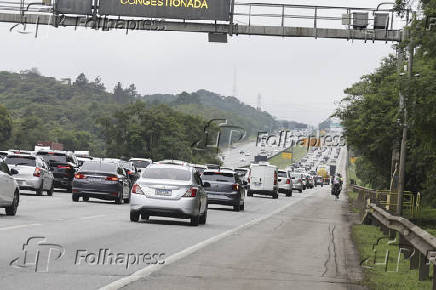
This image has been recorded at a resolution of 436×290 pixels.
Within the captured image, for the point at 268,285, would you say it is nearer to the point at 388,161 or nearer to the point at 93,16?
the point at 93,16

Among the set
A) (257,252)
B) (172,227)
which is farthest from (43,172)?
(257,252)

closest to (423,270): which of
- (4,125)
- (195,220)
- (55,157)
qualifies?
(195,220)

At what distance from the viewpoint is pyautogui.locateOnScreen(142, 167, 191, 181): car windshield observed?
79.7 ft

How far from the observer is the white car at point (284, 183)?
6756 cm

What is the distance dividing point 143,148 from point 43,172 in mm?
112521

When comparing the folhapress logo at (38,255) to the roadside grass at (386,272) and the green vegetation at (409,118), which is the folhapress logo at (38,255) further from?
the green vegetation at (409,118)

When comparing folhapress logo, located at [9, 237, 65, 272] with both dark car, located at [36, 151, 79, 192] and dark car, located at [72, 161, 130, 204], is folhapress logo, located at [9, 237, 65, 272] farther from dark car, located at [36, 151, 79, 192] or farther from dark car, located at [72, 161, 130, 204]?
dark car, located at [36, 151, 79, 192]

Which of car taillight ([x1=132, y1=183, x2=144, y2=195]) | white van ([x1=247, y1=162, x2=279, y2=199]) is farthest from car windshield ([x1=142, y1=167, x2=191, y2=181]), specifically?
white van ([x1=247, y1=162, x2=279, y2=199])

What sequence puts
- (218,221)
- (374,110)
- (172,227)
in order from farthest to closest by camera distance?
(374,110)
(218,221)
(172,227)

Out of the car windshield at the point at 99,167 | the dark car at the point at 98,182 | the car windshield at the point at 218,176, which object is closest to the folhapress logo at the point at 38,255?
the dark car at the point at 98,182

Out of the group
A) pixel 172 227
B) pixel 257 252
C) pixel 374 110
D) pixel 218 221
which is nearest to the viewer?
pixel 257 252

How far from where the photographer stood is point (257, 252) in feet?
57.4

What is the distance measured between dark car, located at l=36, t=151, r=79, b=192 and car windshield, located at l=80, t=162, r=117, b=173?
8471 mm

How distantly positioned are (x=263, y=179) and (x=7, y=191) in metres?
38.2
